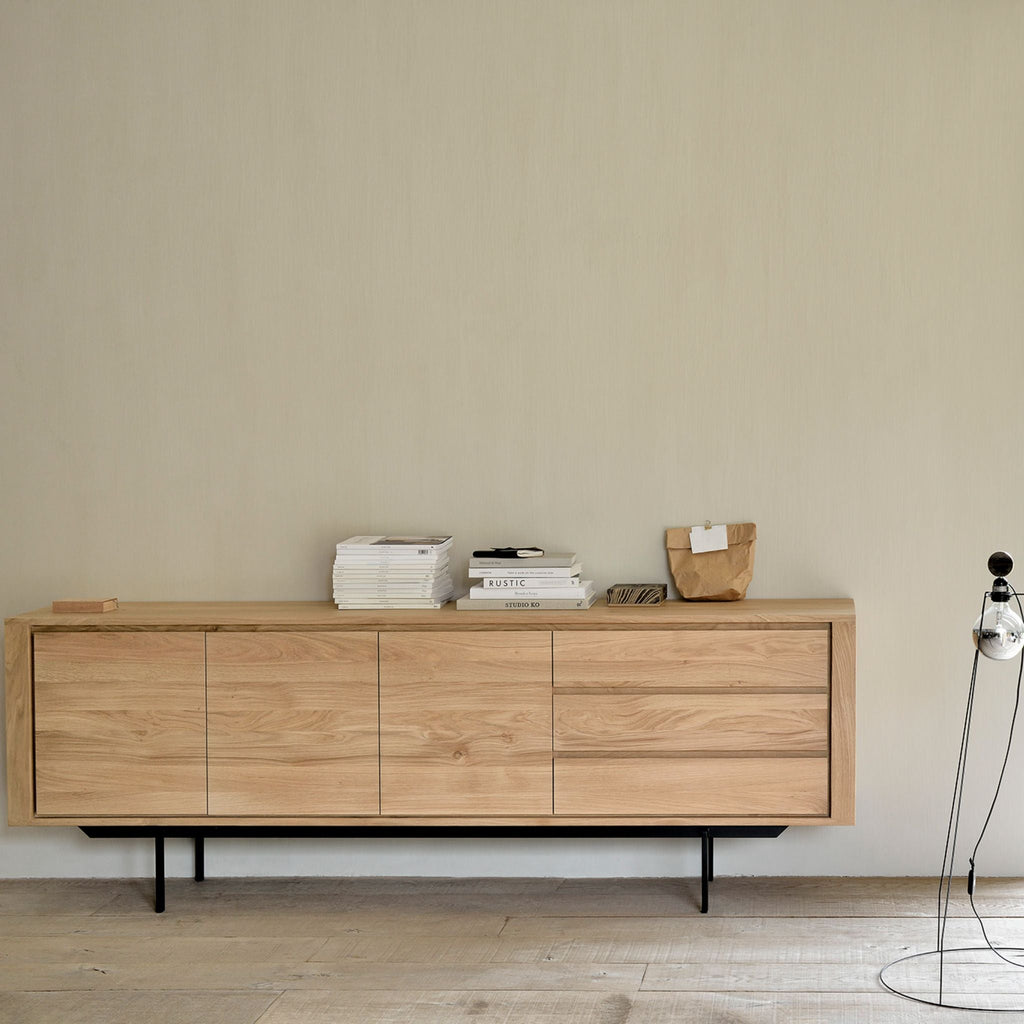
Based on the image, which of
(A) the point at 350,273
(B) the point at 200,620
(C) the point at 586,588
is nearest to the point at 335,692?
(B) the point at 200,620

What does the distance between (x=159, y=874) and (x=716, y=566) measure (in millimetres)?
1678

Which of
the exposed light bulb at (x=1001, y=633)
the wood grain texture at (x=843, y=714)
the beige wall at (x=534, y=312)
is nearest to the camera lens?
the exposed light bulb at (x=1001, y=633)

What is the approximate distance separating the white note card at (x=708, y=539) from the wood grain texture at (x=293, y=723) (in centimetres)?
91

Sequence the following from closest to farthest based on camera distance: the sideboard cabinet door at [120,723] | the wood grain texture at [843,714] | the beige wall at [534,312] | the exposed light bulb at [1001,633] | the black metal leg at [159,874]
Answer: the exposed light bulb at [1001,633] → the wood grain texture at [843,714] → the sideboard cabinet door at [120,723] → the black metal leg at [159,874] → the beige wall at [534,312]

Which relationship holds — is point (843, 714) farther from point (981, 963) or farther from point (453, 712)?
point (453, 712)

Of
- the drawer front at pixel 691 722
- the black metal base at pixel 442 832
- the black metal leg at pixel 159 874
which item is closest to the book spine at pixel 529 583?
the drawer front at pixel 691 722

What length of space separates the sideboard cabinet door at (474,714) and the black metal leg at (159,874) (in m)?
0.71

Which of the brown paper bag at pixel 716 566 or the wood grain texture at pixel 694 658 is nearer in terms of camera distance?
the wood grain texture at pixel 694 658

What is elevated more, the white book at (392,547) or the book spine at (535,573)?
the white book at (392,547)

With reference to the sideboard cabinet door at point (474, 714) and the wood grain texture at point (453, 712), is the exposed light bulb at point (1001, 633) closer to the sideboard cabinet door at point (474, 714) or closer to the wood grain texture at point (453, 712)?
the wood grain texture at point (453, 712)

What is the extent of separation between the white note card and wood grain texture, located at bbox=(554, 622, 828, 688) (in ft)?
1.14

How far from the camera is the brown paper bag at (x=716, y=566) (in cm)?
321

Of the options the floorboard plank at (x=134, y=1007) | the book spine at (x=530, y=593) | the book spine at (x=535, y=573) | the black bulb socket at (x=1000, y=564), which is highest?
the black bulb socket at (x=1000, y=564)

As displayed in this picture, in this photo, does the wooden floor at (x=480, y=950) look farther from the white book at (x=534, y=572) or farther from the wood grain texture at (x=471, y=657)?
the white book at (x=534, y=572)
